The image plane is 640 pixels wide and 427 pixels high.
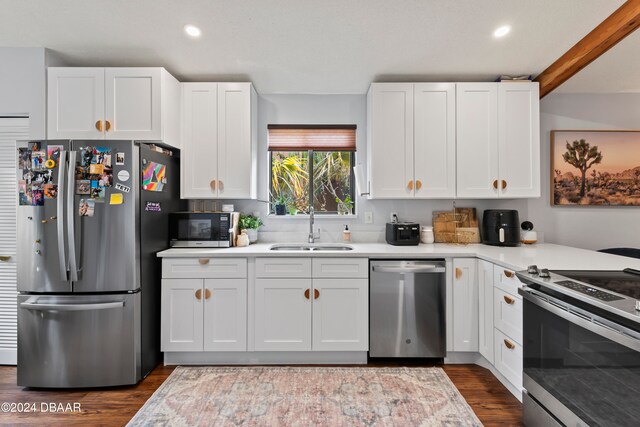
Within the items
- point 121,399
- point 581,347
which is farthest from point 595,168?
point 121,399

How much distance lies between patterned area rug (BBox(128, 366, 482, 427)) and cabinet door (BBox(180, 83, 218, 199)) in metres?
1.51

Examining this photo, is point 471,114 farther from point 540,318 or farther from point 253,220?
point 253,220

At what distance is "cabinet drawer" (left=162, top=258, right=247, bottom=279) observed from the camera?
236 cm

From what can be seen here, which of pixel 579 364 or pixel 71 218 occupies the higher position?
pixel 71 218

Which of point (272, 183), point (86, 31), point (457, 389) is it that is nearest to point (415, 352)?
point (457, 389)

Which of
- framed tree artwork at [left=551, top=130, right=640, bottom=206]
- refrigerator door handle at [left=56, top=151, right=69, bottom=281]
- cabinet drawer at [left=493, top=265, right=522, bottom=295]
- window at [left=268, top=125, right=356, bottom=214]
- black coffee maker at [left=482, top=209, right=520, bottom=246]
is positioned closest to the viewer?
cabinet drawer at [left=493, top=265, right=522, bottom=295]

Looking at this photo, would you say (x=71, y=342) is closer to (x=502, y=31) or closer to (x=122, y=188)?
(x=122, y=188)

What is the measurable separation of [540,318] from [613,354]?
40 centimetres

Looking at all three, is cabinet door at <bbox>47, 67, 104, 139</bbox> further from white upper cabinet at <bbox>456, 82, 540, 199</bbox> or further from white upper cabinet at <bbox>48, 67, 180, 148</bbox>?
white upper cabinet at <bbox>456, 82, 540, 199</bbox>

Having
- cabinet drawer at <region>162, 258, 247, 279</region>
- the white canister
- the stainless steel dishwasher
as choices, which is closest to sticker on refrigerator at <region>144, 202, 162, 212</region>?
cabinet drawer at <region>162, 258, 247, 279</region>

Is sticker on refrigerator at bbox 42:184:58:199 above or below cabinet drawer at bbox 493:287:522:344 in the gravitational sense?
above

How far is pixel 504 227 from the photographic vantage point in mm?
2666

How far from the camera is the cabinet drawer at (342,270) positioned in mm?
2375

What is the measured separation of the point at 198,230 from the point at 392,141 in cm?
187
